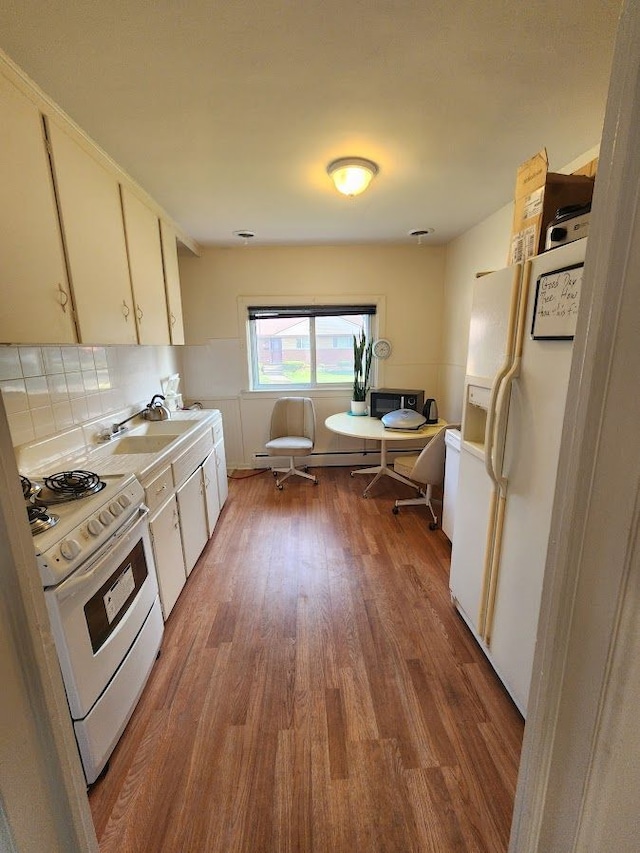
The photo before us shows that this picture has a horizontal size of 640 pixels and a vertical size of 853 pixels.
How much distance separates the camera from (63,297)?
1490 mm

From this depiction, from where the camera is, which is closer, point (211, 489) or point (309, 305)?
point (211, 489)

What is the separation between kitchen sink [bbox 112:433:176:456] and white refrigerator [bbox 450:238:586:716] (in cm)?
182

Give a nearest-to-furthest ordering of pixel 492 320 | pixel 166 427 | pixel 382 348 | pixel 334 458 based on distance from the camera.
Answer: pixel 492 320, pixel 166 427, pixel 382 348, pixel 334 458

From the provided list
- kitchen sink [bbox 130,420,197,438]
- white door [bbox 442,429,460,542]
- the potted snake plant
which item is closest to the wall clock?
the potted snake plant

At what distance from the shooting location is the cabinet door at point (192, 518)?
2143mm

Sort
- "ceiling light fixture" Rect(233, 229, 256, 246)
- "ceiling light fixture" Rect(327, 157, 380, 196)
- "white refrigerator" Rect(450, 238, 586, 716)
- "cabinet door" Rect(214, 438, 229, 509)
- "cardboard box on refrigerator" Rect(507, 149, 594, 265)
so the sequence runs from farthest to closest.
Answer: "ceiling light fixture" Rect(233, 229, 256, 246) → "cabinet door" Rect(214, 438, 229, 509) → "ceiling light fixture" Rect(327, 157, 380, 196) → "cardboard box on refrigerator" Rect(507, 149, 594, 265) → "white refrigerator" Rect(450, 238, 586, 716)

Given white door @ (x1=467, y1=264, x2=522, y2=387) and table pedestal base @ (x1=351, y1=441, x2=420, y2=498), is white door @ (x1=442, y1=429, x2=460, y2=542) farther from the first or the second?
white door @ (x1=467, y1=264, x2=522, y2=387)

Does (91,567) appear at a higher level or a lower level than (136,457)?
lower

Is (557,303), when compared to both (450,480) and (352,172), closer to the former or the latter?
(352,172)

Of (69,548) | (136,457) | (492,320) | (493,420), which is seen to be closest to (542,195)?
(492,320)

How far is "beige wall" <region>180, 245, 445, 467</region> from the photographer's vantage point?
3.67 meters

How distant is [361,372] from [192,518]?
7.79 ft

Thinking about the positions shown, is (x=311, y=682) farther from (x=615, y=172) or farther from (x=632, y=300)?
(x=615, y=172)

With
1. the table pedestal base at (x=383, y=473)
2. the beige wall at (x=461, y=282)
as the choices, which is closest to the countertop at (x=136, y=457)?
the table pedestal base at (x=383, y=473)
